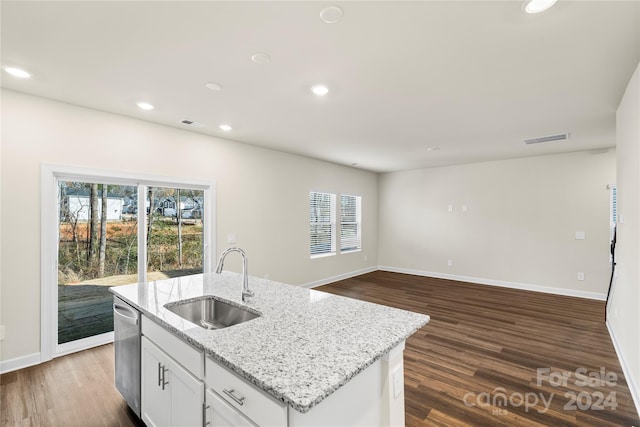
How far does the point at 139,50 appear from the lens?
2068mm

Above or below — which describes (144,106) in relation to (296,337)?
above

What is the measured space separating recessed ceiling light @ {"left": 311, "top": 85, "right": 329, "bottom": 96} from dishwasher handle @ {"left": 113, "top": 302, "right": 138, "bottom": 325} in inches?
88.3

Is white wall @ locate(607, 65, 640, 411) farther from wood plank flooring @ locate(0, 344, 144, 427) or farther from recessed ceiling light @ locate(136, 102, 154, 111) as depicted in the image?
recessed ceiling light @ locate(136, 102, 154, 111)

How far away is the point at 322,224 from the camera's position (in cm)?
616

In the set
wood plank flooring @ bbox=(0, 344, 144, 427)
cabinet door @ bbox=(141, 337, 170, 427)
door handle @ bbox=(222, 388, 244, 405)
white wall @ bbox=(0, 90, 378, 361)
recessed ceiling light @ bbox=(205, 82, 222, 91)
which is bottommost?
wood plank flooring @ bbox=(0, 344, 144, 427)

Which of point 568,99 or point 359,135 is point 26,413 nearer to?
point 359,135

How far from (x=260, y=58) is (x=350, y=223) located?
16.8 feet

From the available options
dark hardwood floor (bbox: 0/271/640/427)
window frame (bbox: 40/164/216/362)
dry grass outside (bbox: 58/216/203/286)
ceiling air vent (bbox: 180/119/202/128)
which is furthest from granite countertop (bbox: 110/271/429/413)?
ceiling air vent (bbox: 180/119/202/128)

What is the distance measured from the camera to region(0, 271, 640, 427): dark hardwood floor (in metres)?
2.10

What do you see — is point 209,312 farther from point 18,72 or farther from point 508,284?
point 508,284

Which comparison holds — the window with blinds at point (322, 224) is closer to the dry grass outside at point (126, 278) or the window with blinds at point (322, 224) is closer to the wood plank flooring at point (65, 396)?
the dry grass outside at point (126, 278)

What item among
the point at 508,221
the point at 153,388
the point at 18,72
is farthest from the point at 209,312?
the point at 508,221

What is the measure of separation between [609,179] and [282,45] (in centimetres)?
575

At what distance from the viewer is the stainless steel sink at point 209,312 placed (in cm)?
193
